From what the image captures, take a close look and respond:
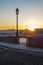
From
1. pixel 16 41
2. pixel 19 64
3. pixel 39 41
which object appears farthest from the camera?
pixel 16 41

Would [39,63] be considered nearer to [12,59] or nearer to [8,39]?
[12,59]

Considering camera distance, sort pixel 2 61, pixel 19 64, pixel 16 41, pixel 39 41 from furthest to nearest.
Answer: pixel 16 41, pixel 39 41, pixel 2 61, pixel 19 64

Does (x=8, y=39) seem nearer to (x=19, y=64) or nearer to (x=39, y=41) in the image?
(x=39, y=41)

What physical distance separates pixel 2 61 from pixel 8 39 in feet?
31.9

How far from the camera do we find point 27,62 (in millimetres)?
5754

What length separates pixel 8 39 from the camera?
1568 centimetres

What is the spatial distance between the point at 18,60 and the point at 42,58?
0.76 m

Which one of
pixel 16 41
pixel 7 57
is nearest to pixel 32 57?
pixel 7 57

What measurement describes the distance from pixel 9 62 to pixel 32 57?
2.75 feet

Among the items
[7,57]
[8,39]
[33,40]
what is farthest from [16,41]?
[7,57]

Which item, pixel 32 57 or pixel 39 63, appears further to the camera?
pixel 32 57

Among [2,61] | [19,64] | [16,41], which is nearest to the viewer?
[19,64]

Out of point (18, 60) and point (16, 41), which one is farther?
point (16, 41)

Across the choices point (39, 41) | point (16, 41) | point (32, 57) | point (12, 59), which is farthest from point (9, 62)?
point (16, 41)
